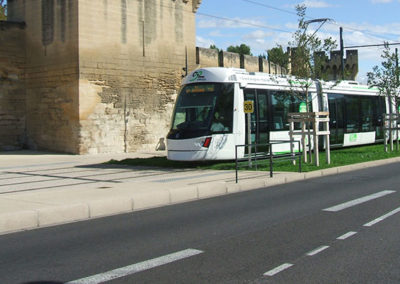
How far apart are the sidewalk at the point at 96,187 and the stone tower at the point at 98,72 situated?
5.19m

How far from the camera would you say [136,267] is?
5.69 m

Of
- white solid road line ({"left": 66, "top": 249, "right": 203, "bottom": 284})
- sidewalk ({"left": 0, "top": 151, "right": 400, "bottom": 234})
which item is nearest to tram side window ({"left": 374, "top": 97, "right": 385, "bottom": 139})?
sidewalk ({"left": 0, "top": 151, "right": 400, "bottom": 234})

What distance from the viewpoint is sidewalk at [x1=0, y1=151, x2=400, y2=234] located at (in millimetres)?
8984

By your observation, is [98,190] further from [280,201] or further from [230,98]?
[230,98]

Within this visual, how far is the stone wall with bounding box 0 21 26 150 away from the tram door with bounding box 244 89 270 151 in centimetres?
1401

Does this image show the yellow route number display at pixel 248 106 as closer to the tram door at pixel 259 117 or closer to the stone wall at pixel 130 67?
the tram door at pixel 259 117

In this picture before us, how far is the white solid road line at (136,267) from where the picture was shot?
5.26m

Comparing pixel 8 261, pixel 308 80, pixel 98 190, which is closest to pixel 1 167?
pixel 98 190

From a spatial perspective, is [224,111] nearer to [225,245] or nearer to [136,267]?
[225,245]

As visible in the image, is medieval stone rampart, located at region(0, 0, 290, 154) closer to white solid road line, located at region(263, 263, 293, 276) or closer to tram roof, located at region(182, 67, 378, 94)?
tram roof, located at region(182, 67, 378, 94)

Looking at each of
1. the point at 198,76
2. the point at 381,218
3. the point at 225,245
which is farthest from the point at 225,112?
the point at 225,245

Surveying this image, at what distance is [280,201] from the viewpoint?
10500 millimetres

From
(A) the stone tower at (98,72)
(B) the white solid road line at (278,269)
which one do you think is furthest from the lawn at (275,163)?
(B) the white solid road line at (278,269)

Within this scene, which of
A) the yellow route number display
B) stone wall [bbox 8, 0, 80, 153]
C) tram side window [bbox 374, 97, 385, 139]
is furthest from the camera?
tram side window [bbox 374, 97, 385, 139]
